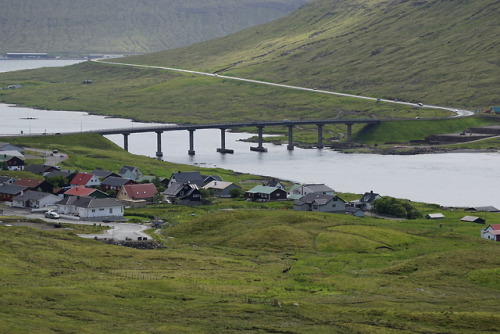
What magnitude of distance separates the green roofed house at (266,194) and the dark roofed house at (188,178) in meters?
7.92

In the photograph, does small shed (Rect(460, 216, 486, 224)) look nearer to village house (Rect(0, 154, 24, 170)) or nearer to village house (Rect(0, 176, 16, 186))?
village house (Rect(0, 176, 16, 186))

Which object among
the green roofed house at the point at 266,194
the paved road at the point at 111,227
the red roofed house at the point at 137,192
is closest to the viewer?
the paved road at the point at 111,227

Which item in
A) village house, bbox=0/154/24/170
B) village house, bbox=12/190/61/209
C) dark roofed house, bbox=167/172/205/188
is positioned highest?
village house, bbox=0/154/24/170

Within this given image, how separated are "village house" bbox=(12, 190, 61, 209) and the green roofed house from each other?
21.4 m

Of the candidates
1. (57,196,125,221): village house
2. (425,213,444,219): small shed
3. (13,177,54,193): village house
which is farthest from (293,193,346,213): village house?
(13,177,54,193): village house

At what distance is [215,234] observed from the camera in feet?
254

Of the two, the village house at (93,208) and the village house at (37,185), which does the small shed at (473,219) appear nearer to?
the village house at (93,208)

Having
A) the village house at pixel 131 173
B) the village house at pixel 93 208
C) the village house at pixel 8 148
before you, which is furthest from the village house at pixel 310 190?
the village house at pixel 8 148

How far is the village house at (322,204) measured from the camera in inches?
3656

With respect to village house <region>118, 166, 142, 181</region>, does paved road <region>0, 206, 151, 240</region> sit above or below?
below

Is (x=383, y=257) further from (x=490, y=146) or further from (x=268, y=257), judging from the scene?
(x=490, y=146)

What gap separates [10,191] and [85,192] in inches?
303

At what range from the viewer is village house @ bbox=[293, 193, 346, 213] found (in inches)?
3656

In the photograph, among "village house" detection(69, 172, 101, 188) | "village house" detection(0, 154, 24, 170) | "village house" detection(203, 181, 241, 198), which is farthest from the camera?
"village house" detection(0, 154, 24, 170)
